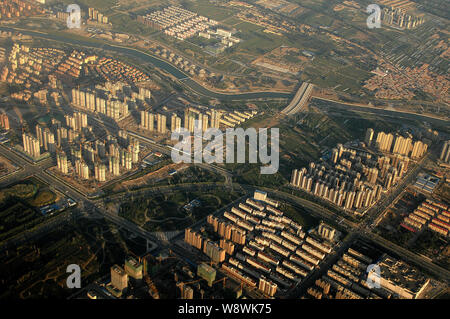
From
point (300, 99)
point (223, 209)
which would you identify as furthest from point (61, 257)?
point (300, 99)

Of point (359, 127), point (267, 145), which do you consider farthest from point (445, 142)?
point (267, 145)
